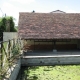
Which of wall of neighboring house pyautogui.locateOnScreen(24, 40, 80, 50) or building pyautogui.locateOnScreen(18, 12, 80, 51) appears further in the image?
wall of neighboring house pyautogui.locateOnScreen(24, 40, 80, 50)

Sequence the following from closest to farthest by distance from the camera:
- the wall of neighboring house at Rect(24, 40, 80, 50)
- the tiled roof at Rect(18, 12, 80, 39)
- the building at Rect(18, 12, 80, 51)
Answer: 1. the building at Rect(18, 12, 80, 51)
2. the tiled roof at Rect(18, 12, 80, 39)
3. the wall of neighboring house at Rect(24, 40, 80, 50)

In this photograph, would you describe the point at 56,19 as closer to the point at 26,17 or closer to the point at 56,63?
the point at 26,17

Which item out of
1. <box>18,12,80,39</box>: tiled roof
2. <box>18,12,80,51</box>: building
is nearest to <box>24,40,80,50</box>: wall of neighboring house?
<box>18,12,80,51</box>: building

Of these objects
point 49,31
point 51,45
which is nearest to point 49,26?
point 49,31

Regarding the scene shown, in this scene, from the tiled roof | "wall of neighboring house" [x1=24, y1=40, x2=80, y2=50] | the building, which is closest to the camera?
the building

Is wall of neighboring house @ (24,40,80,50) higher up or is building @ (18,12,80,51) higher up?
building @ (18,12,80,51)

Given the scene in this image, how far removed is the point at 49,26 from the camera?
20656 millimetres

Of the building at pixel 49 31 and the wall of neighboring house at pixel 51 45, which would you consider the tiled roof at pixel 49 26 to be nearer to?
the building at pixel 49 31

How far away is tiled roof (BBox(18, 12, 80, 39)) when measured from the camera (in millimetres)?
19038

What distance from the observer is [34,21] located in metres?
21.3

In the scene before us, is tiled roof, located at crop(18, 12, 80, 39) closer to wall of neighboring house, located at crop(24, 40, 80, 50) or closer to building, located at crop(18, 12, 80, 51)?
building, located at crop(18, 12, 80, 51)

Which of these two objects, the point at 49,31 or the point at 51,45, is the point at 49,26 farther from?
the point at 51,45

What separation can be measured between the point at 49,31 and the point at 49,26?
3.54 feet

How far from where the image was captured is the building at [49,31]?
18922mm
